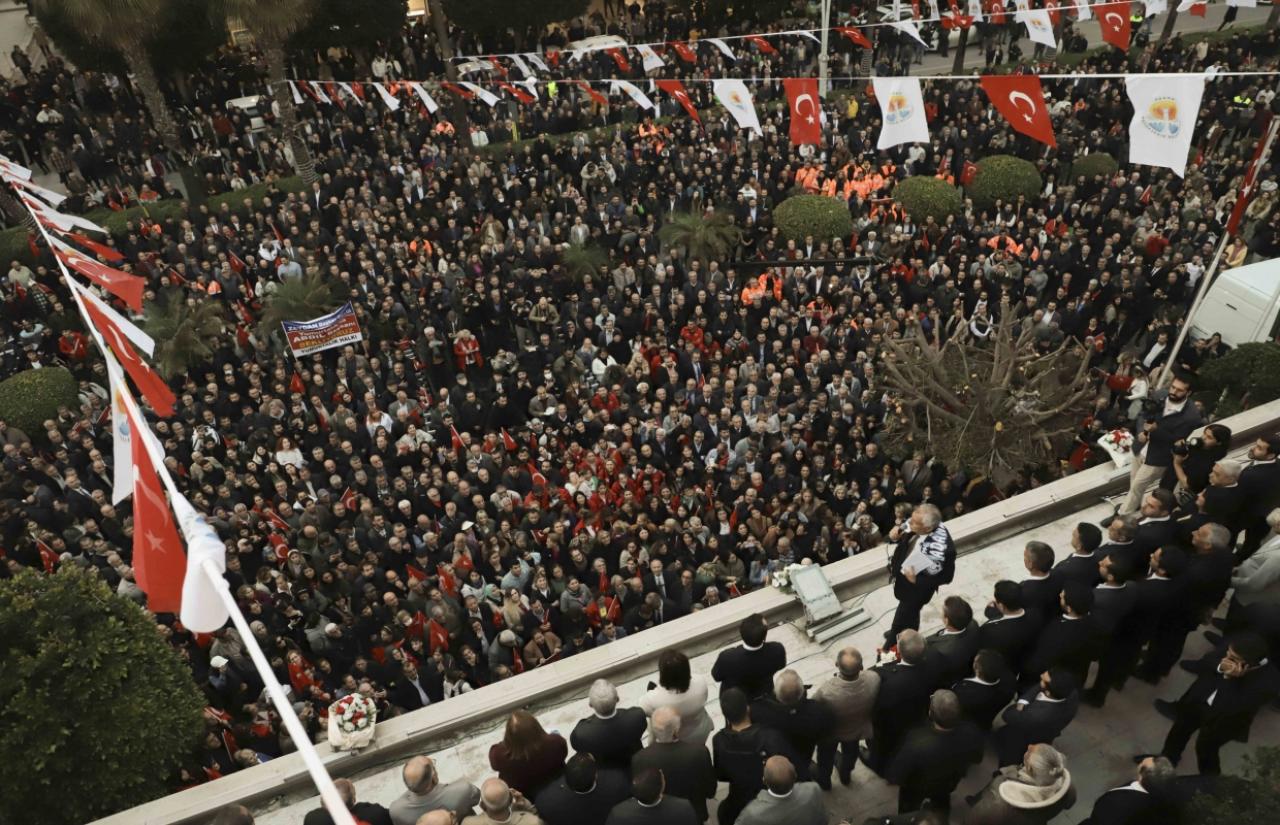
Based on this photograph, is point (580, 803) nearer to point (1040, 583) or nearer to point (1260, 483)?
point (1040, 583)

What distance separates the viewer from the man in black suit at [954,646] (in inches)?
217

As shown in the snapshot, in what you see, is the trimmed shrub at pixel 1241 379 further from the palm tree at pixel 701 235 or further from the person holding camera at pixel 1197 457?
the palm tree at pixel 701 235

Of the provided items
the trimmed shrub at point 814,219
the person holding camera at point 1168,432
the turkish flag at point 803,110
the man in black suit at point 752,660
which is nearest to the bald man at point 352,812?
the man in black suit at point 752,660

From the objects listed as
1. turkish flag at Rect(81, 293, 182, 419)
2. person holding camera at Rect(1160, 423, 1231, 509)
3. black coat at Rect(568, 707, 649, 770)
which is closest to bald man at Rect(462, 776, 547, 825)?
black coat at Rect(568, 707, 649, 770)

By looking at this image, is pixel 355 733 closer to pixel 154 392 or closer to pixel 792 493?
pixel 154 392

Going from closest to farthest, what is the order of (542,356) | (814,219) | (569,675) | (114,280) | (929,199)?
(569,675)
(114,280)
(542,356)
(814,219)
(929,199)

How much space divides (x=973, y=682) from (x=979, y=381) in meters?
7.03

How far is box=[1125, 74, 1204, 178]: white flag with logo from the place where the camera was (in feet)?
30.5

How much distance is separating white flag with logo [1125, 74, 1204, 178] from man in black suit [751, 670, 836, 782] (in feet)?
24.7

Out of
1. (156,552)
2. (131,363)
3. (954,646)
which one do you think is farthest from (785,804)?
(131,363)

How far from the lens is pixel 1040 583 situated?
5879mm

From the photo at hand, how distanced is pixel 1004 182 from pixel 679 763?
17.3 meters

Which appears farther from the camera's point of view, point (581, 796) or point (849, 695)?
point (849, 695)

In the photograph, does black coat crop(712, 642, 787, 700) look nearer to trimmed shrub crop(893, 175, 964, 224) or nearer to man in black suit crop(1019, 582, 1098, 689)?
man in black suit crop(1019, 582, 1098, 689)
